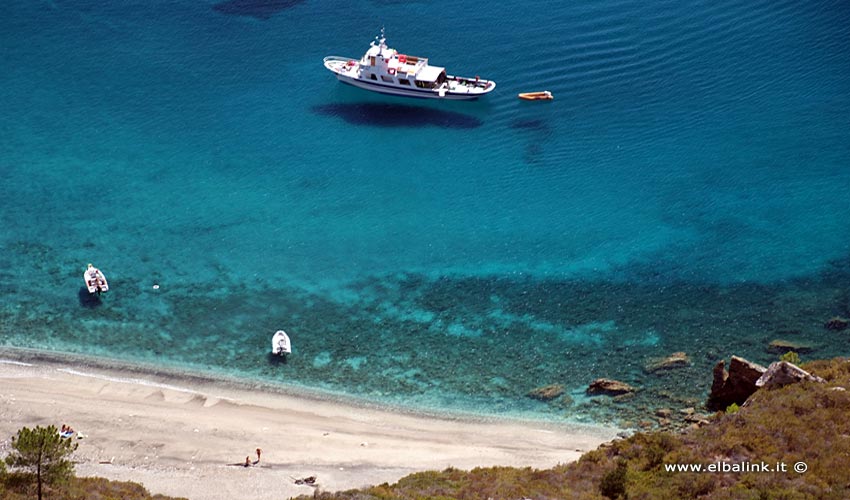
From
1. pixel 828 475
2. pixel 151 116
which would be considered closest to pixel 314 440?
pixel 828 475

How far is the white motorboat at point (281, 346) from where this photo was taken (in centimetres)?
6875

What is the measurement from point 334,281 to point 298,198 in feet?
39.8

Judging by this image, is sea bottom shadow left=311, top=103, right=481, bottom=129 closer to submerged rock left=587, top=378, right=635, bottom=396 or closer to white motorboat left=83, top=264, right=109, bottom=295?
white motorboat left=83, top=264, right=109, bottom=295

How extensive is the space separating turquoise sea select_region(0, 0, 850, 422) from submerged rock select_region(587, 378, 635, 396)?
0.93 metres

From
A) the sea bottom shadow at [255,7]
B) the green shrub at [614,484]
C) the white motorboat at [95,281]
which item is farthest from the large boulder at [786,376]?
the sea bottom shadow at [255,7]

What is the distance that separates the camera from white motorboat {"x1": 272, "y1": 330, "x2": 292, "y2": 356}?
6875 centimetres

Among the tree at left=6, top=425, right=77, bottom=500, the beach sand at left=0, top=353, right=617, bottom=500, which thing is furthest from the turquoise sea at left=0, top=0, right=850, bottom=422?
the tree at left=6, top=425, right=77, bottom=500

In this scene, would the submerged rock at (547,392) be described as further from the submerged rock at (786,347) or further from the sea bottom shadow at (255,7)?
the sea bottom shadow at (255,7)

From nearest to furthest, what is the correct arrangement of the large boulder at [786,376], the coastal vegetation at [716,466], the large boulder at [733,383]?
the coastal vegetation at [716,466] → the large boulder at [786,376] → the large boulder at [733,383]

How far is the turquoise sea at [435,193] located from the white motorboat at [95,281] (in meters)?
0.99

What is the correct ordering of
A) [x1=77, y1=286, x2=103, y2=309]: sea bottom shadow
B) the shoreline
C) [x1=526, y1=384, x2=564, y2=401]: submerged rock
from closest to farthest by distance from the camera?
the shoreline
[x1=526, y1=384, x2=564, y2=401]: submerged rock
[x1=77, y1=286, x2=103, y2=309]: sea bottom shadow

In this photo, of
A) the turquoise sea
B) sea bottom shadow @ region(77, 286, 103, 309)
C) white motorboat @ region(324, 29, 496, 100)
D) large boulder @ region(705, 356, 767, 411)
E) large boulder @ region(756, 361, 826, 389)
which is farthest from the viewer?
white motorboat @ region(324, 29, 496, 100)

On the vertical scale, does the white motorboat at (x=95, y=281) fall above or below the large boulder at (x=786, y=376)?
above

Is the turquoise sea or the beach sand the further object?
the turquoise sea
